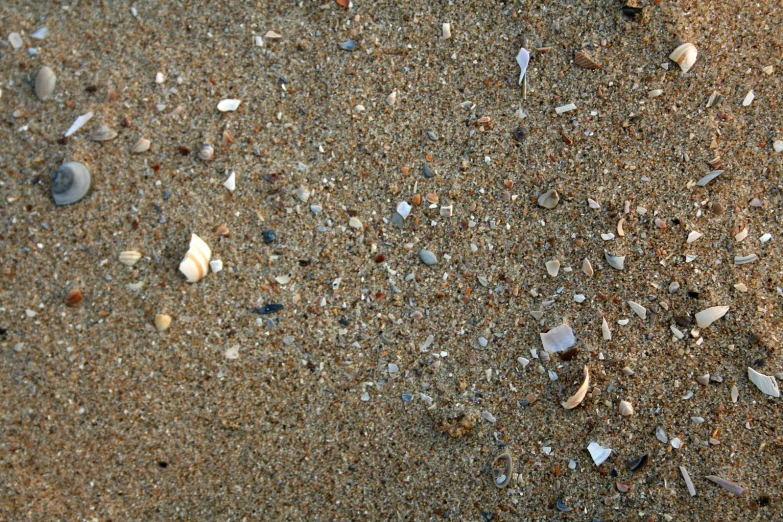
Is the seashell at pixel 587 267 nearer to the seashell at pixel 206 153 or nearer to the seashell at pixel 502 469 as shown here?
the seashell at pixel 502 469

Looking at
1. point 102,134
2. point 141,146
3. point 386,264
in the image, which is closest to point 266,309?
point 386,264

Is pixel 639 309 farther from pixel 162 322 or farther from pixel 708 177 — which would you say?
pixel 162 322

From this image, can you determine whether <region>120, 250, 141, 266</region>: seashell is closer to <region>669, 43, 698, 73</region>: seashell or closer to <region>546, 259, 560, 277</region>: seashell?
<region>546, 259, 560, 277</region>: seashell

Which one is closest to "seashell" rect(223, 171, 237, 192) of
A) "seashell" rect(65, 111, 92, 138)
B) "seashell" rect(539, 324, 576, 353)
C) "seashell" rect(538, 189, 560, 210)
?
"seashell" rect(65, 111, 92, 138)

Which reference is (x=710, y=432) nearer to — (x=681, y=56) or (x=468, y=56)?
(x=681, y=56)

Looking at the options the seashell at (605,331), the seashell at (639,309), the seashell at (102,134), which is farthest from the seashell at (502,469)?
the seashell at (102,134)
